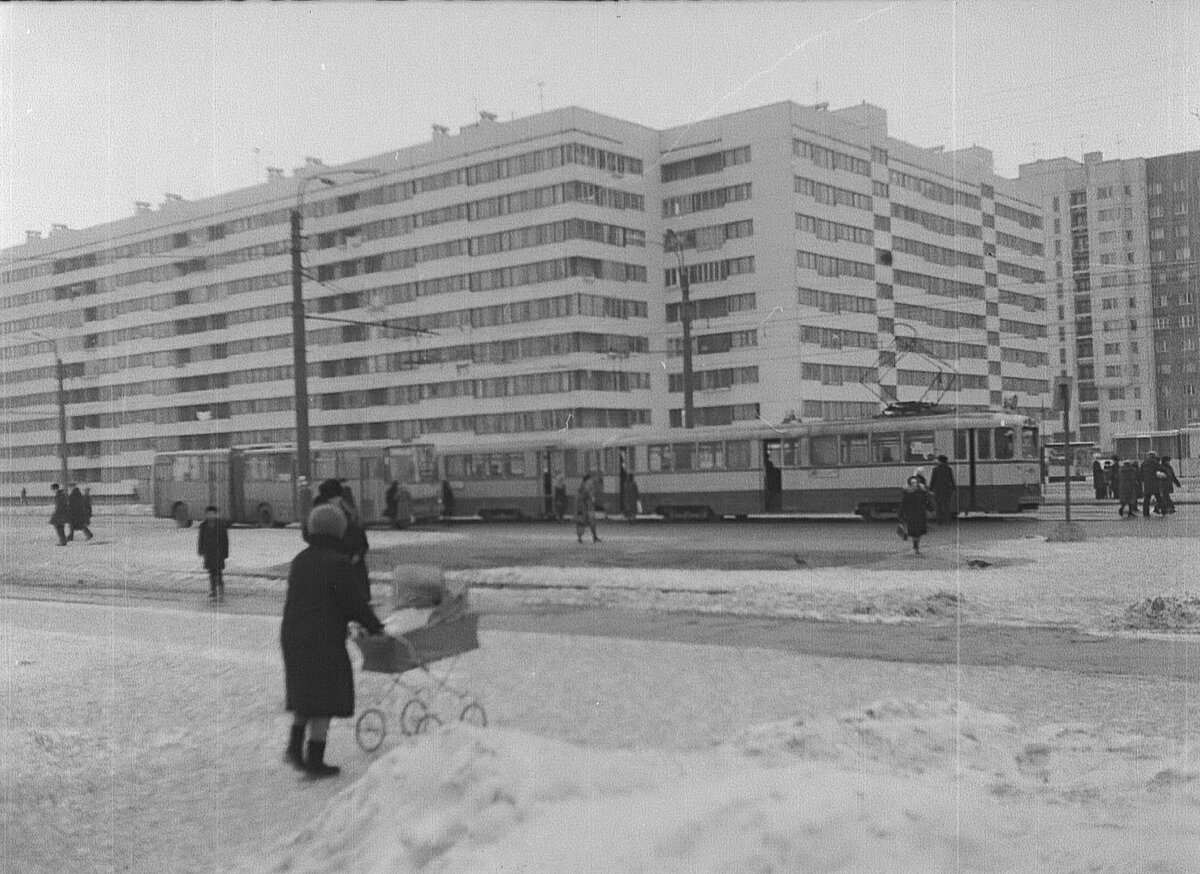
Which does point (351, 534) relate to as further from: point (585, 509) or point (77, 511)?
point (77, 511)

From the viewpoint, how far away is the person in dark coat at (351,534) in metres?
2.65

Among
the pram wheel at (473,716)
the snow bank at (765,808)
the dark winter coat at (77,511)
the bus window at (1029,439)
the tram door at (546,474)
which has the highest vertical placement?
the bus window at (1029,439)

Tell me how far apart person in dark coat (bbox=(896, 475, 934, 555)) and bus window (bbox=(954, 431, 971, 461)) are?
0.22 meters

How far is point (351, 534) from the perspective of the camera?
2.76m

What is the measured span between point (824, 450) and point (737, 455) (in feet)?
1.76

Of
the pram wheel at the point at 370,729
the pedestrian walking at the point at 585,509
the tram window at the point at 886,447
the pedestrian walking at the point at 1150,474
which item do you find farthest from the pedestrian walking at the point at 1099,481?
the pram wheel at the point at 370,729

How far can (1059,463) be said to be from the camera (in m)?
3.84

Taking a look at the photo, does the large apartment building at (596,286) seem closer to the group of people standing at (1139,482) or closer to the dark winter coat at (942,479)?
the dark winter coat at (942,479)

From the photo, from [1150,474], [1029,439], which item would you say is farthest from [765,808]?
[1150,474]

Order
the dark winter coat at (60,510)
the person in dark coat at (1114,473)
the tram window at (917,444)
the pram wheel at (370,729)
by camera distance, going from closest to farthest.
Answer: the pram wheel at (370,729) < the tram window at (917,444) < the dark winter coat at (60,510) < the person in dark coat at (1114,473)

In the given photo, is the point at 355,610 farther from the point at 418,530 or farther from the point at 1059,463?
the point at 1059,463

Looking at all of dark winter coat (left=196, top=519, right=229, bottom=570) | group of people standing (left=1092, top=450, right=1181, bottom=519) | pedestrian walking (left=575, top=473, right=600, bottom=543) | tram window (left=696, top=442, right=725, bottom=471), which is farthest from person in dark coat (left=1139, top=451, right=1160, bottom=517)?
dark winter coat (left=196, top=519, right=229, bottom=570)

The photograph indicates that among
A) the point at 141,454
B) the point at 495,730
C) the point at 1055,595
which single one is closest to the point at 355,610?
the point at 495,730

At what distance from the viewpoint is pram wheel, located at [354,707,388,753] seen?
2.74 metres
